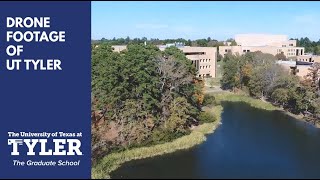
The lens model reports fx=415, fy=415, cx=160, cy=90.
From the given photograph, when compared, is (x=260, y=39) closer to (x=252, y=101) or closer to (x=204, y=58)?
(x=204, y=58)

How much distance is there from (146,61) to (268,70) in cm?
1509

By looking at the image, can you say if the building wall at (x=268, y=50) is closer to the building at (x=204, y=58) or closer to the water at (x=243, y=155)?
the building at (x=204, y=58)

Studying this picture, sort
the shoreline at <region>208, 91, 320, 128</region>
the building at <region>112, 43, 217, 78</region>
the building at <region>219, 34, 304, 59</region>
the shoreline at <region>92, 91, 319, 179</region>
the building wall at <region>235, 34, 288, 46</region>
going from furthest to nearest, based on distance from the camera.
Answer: the building wall at <region>235, 34, 288, 46</region> < the building at <region>219, 34, 304, 59</region> < the building at <region>112, 43, 217, 78</region> < the shoreline at <region>208, 91, 320, 128</region> < the shoreline at <region>92, 91, 319, 179</region>

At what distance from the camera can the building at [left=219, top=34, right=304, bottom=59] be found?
64938 millimetres

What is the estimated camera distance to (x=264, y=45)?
239 feet

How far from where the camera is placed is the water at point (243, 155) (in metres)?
19.3

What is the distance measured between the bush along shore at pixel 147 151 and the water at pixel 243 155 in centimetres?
39

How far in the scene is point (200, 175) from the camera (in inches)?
747

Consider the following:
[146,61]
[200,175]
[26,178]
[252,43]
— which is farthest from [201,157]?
[252,43]

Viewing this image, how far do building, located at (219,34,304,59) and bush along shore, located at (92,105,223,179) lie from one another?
40351 mm

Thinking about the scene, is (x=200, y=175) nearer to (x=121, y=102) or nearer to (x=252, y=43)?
(x=121, y=102)

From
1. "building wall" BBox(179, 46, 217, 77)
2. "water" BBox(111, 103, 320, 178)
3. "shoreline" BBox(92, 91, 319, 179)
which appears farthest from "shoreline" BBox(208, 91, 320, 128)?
"building wall" BBox(179, 46, 217, 77)

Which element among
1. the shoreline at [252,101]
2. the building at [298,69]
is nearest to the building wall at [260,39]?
the building at [298,69]

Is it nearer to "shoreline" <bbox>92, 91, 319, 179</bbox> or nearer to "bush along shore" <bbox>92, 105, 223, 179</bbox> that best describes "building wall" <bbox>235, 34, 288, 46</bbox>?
"shoreline" <bbox>92, 91, 319, 179</bbox>
